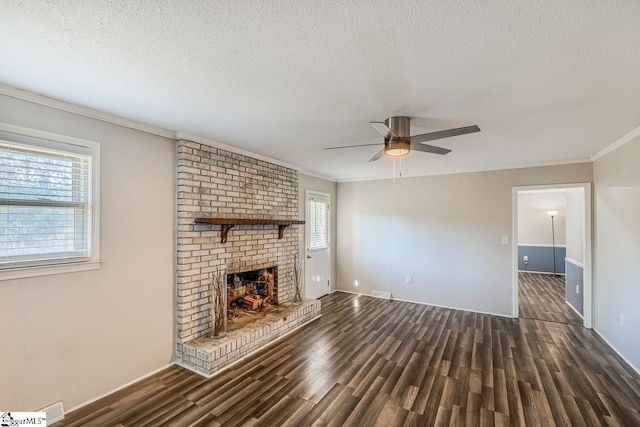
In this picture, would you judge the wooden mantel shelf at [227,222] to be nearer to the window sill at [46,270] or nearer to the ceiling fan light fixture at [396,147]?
the window sill at [46,270]

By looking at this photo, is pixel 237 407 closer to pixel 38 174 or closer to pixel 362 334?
pixel 362 334

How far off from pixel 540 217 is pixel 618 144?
5665mm

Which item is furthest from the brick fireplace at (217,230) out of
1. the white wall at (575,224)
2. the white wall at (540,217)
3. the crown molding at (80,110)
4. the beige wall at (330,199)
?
the white wall at (540,217)

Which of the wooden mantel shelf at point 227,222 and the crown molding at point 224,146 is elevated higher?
the crown molding at point 224,146

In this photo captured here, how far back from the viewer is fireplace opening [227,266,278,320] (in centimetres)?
374

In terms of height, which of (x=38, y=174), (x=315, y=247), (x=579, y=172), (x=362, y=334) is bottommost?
(x=362, y=334)

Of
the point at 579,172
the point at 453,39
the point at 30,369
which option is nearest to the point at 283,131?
the point at 453,39

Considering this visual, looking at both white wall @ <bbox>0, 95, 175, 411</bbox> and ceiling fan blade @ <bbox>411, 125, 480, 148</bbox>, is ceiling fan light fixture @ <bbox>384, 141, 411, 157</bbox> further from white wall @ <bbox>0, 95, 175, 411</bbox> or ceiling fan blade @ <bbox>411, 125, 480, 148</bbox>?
white wall @ <bbox>0, 95, 175, 411</bbox>

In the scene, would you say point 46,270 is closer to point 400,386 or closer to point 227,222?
point 227,222

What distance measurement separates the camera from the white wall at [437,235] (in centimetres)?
464

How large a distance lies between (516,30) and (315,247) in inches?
183

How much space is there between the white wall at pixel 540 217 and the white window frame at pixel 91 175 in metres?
9.22

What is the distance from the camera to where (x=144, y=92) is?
2.08 metres

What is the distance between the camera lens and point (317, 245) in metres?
5.69
